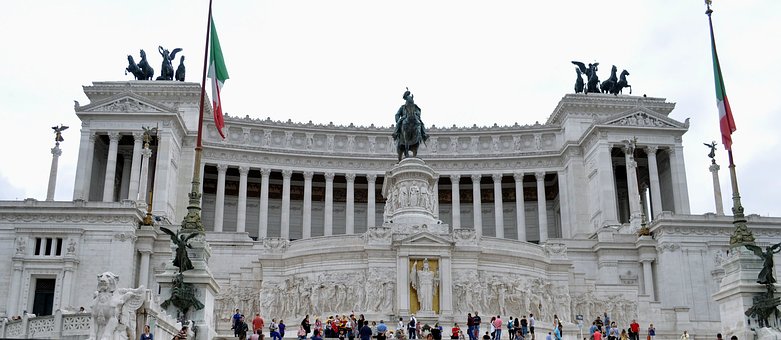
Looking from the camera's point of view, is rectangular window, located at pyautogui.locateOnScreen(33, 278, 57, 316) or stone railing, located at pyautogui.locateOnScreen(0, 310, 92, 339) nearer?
stone railing, located at pyautogui.locateOnScreen(0, 310, 92, 339)

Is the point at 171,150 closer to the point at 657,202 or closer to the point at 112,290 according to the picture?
the point at 657,202

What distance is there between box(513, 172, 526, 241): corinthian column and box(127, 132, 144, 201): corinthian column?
111 ft

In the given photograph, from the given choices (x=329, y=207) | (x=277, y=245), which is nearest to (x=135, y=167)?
(x=329, y=207)

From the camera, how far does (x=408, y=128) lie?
164ft

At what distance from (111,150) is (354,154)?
22.2 meters

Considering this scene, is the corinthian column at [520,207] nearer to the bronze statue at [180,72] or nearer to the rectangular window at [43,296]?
the bronze statue at [180,72]

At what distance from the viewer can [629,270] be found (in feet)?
186

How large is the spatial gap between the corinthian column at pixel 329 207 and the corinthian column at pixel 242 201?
735cm

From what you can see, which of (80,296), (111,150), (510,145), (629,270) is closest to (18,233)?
(80,296)

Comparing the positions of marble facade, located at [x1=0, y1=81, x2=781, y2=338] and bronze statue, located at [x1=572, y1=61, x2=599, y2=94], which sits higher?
bronze statue, located at [x1=572, y1=61, x2=599, y2=94]

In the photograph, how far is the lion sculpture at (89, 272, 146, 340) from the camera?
20266mm

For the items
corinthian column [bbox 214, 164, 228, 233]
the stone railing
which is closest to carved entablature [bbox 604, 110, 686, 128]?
corinthian column [bbox 214, 164, 228, 233]

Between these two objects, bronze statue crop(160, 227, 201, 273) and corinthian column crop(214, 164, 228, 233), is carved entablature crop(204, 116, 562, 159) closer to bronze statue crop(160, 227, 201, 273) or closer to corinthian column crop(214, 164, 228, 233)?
corinthian column crop(214, 164, 228, 233)

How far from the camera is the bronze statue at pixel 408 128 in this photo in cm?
4994
